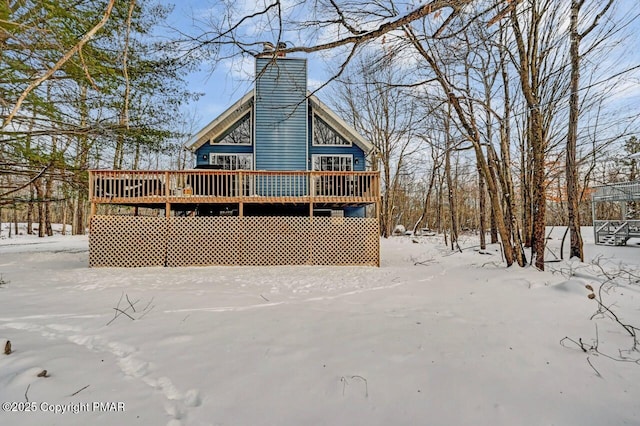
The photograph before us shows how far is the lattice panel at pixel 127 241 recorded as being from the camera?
7.54 m

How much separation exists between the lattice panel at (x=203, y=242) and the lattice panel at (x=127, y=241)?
10.8 inches

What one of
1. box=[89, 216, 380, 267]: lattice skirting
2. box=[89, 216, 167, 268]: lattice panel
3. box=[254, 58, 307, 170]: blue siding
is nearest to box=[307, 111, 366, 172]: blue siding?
box=[254, 58, 307, 170]: blue siding

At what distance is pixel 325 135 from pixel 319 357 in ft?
35.1

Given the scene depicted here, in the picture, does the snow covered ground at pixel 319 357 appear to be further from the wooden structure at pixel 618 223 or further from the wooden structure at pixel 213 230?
the wooden structure at pixel 618 223

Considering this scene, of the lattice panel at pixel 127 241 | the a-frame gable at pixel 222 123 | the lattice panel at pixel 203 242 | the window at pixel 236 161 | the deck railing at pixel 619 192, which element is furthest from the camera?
the deck railing at pixel 619 192

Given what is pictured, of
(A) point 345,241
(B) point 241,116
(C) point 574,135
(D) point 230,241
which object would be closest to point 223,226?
(D) point 230,241

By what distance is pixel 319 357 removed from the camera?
250 cm

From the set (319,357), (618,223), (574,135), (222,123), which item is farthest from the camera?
(618,223)

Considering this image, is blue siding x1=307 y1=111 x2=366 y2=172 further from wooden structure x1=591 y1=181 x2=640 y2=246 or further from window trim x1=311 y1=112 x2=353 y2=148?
wooden structure x1=591 y1=181 x2=640 y2=246

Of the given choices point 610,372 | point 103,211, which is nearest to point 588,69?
point 610,372

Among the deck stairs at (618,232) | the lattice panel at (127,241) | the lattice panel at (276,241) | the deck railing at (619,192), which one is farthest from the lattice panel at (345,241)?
the deck stairs at (618,232)

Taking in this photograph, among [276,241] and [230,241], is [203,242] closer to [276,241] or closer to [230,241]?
[230,241]

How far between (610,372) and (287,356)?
2426 mm

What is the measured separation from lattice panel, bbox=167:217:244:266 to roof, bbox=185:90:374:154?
4316 millimetres
